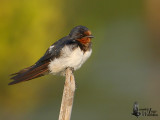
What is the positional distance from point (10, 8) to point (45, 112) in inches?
76.8

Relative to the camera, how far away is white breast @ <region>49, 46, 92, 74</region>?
5.02 m

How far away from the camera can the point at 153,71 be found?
395 inches

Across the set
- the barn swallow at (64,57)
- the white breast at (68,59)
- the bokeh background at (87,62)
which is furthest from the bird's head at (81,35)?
the bokeh background at (87,62)

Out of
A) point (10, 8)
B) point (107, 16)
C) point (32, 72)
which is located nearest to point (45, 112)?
point (10, 8)

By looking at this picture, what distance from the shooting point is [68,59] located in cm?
504

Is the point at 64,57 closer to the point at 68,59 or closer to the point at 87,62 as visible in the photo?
the point at 68,59

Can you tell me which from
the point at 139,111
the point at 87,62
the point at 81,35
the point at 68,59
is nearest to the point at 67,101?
the point at 139,111

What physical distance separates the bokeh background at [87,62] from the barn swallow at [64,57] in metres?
2.53

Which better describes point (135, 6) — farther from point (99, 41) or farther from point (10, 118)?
point (10, 118)

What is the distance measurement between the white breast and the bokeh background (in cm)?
260

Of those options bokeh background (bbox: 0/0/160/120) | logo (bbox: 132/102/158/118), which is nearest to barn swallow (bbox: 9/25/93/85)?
logo (bbox: 132/102/158/118)

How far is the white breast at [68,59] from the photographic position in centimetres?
502

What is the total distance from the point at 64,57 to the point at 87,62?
4.52 m

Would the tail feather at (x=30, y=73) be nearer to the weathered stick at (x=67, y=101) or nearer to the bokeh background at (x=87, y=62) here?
the weathered stick at (x=67, y=101)
